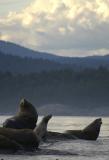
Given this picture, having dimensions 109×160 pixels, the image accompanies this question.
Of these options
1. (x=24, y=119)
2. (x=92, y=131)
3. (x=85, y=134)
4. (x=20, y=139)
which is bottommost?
(x=85, y=134)

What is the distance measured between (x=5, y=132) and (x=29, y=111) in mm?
5497

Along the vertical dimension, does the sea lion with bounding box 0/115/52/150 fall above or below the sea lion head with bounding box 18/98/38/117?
below

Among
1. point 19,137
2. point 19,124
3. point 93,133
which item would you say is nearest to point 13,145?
point 19,137

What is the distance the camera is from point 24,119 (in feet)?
97.7

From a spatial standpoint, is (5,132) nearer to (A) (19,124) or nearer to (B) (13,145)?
(B) (13,145)

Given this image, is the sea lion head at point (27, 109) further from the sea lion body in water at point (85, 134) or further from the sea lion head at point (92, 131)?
the sea lion head at point (92, 131)

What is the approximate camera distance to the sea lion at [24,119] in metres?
29.4

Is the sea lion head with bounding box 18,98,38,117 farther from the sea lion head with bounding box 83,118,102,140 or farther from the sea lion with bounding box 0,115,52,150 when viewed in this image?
the sea lion with bounding box 0,115,52,150

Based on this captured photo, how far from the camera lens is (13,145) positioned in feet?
79.0

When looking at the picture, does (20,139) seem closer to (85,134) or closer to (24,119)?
(24,119)

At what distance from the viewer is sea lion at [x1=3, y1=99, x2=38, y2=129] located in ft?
96.3

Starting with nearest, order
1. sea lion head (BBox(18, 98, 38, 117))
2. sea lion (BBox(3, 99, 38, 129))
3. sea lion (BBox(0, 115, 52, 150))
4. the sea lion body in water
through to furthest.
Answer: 1. sea lion (BBox(0, 115, 52, 150))
2. sea lion (BBox(3, 99, 38, 129))
3. sea lion head (BBox(18, 98, 38, 117))
4. the sea lion body in water

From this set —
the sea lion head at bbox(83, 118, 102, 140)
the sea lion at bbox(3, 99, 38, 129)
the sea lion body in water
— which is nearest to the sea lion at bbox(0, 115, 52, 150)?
the sea lion at bbox(3, 99, 38, 129)

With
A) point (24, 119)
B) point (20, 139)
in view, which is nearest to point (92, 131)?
point (24, 119)
